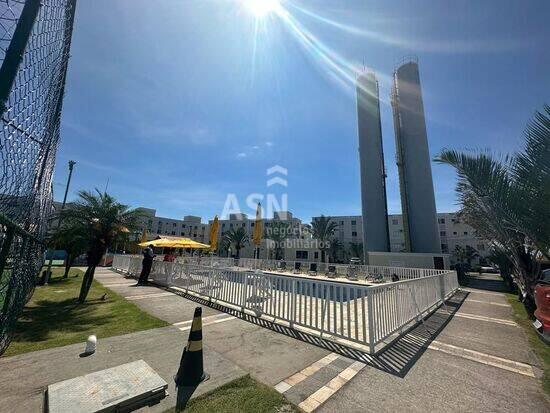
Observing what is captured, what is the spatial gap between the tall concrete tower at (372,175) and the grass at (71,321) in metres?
27.0

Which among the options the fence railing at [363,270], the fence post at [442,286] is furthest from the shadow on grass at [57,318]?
the fence railing at [363,270]

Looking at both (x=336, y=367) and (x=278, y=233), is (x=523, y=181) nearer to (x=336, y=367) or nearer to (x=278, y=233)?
(x=336, y=367)

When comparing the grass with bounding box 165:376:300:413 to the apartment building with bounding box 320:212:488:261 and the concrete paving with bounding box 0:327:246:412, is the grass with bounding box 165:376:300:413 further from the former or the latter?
the apartment building with bounding box 320:212:488:261

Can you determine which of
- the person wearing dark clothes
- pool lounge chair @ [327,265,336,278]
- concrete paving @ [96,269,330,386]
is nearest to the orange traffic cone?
concrete paving @ [96,269,330,386]

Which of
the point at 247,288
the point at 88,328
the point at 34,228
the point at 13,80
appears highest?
the point at 13,80

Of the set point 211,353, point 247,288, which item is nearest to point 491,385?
point 211,353

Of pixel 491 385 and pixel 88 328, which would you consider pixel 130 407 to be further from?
pixel 491 385

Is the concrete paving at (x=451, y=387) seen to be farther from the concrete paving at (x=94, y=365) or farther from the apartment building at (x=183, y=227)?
the apartment building at (x=183, y=227)

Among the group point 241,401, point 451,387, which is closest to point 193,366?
point 241,401

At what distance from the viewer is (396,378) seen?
3291 millimetres

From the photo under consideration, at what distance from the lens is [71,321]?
5.46 m

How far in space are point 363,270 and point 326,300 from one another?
43.3ft

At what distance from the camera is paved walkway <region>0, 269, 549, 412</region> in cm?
273

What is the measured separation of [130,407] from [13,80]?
3.21 metres
